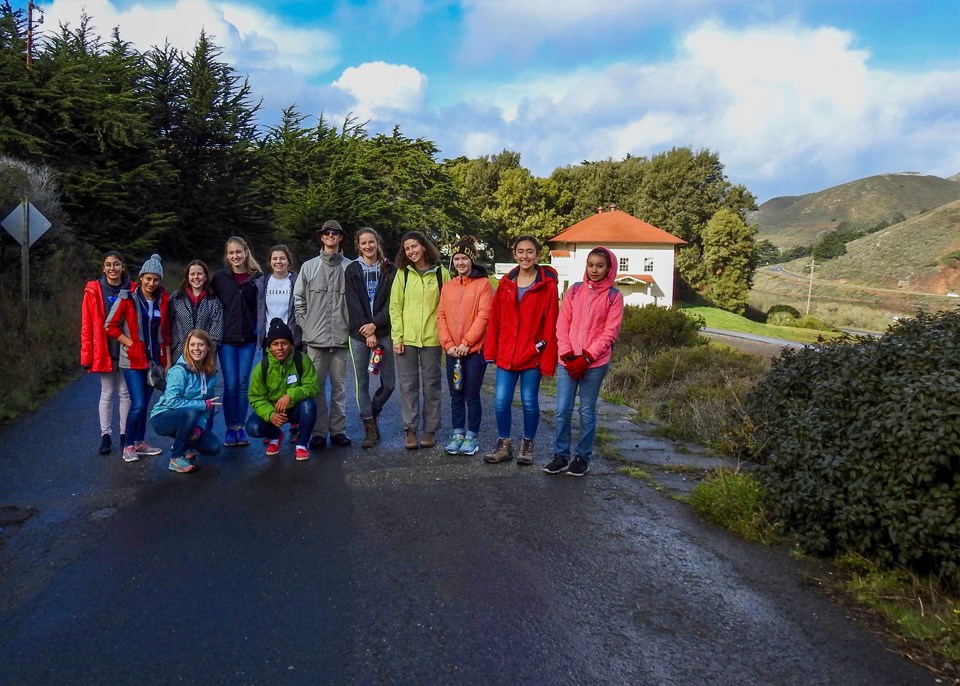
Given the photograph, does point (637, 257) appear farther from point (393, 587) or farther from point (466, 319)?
point (393, 587)

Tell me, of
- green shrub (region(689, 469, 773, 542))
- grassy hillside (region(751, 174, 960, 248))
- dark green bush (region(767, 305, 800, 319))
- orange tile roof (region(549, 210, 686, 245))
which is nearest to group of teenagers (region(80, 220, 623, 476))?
green shrub (region(689, 469, 773, 542))

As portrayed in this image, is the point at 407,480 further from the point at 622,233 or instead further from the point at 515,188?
the point at 515,188

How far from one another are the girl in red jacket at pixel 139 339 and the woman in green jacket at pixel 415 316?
2.22 meters

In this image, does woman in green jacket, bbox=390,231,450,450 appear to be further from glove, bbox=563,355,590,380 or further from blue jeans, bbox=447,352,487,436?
glove, bbox=563,355,590,380

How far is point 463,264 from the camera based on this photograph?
6.57m

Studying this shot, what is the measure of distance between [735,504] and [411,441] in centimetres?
311

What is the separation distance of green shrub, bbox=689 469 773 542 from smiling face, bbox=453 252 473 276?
9.15 feet

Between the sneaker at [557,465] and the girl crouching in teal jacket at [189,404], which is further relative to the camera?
the sneaker at [557,465]

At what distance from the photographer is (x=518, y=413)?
9.00 metres

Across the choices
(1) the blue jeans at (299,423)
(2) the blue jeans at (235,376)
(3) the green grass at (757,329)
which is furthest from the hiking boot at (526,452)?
(3) the green grass at (757,329)

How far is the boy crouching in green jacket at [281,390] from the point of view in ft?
20.9

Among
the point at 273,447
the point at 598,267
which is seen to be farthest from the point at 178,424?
the point at 598,267

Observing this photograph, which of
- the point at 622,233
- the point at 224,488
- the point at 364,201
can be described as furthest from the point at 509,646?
the point at 622,233

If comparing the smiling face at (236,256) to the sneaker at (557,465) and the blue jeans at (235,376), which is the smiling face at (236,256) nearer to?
the blue jeans at (235,376)
